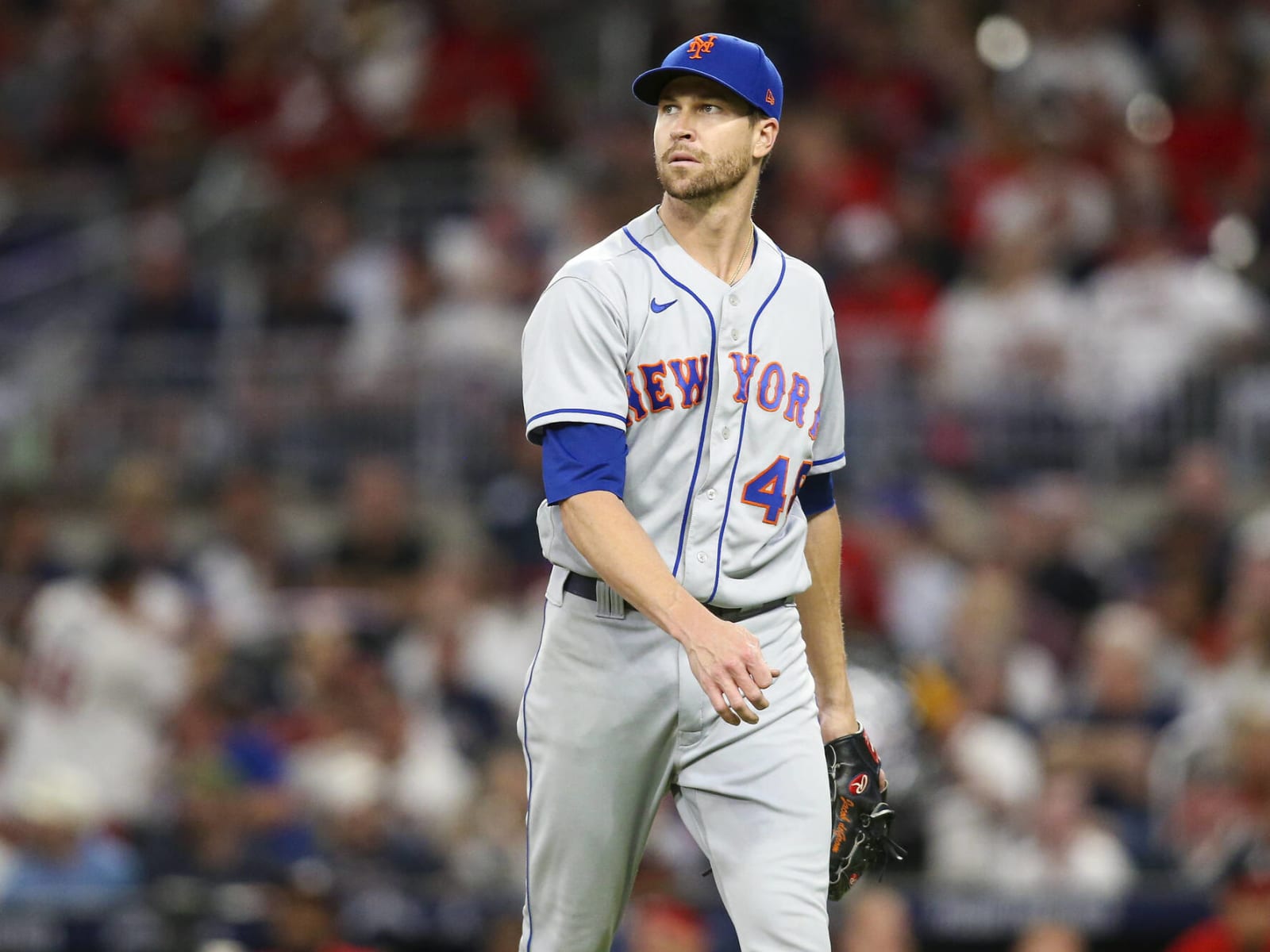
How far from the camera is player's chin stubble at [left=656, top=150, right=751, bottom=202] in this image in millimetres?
3469

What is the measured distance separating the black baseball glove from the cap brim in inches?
48.8

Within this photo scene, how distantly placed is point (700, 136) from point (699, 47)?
0.16 meters

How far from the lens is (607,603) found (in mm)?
3482

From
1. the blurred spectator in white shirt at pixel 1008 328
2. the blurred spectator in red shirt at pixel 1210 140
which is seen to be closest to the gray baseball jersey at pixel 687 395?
the blurred spectator in white shirt at pixel 1008 328

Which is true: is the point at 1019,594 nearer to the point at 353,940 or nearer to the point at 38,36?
the point at 353,940

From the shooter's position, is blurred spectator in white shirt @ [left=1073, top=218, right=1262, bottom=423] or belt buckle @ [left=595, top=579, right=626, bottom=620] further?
blurred spectator in white shirt @ [left=1073, top=218, right=1262, bottom=423]

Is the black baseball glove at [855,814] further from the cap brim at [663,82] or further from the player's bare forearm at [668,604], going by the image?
the cap brim at [663,82]

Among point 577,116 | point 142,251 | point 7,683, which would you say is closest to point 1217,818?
point 7,683

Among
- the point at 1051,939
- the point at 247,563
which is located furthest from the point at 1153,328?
the point at 247,563

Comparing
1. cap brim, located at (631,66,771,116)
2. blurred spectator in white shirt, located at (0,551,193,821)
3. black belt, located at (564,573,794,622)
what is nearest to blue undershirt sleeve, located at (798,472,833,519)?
black belt, located at (564,573,794,622)

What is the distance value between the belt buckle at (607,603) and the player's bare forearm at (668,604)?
131mm

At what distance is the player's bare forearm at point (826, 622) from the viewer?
149 inches

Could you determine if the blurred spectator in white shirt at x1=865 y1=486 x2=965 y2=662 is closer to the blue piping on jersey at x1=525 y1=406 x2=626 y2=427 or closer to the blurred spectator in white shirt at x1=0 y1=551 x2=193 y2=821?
the blurred spectator in white shirt at x1=0 y1=551 x2=193 y2=821

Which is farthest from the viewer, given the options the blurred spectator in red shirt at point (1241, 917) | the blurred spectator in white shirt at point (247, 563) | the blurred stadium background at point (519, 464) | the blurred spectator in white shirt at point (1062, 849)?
the blurred spectator in white shirt at point (247, 563)
